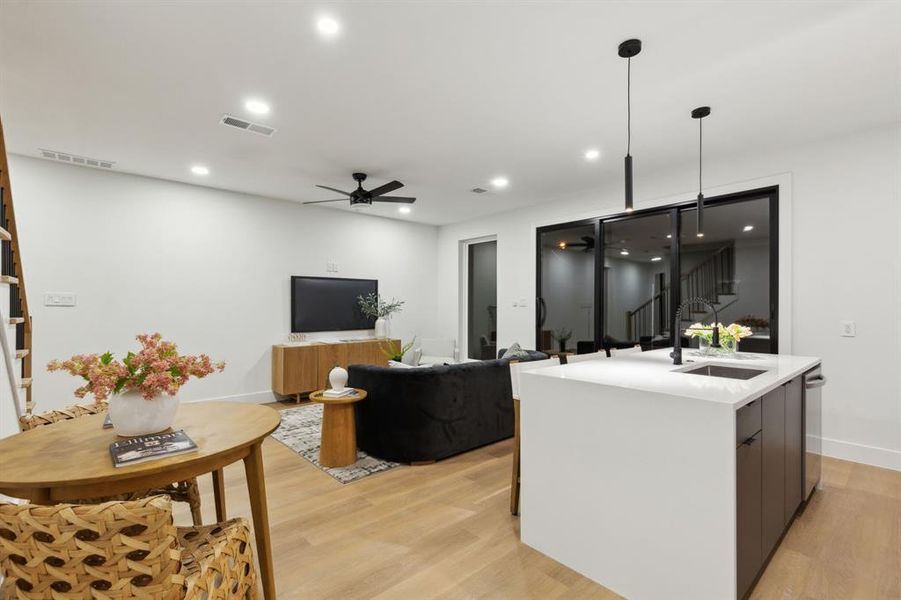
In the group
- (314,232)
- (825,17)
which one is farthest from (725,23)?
(314,232)

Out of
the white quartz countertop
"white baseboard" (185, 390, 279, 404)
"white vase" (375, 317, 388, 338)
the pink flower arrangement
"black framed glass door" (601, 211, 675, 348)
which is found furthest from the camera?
"white vase" (375, 317, 388, 338)

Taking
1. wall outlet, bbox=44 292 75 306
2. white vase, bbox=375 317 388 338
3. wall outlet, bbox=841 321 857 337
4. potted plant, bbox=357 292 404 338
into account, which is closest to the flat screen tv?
potted plant, bbox=357 292 404 338

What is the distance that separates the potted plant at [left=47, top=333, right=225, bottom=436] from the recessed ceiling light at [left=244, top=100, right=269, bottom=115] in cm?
208

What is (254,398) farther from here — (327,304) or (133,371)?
(133,371)

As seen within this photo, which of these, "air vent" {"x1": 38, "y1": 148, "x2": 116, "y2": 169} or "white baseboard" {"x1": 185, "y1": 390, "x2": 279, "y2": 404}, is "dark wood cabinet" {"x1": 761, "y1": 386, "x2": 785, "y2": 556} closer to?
"white baseboard" {"x1": 185, "y1": 390, "x2": 279, "y2": 404}

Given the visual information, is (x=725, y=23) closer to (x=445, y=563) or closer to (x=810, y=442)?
(x=810, y=442)

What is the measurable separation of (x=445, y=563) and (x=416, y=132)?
10.1ft

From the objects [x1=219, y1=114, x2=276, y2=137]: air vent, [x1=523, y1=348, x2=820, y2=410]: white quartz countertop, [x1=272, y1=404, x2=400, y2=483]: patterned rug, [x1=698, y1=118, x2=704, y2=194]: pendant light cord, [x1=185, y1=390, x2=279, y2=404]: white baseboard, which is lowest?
[x1=272, y1=404, x2=400, y2=483]: patterned rug

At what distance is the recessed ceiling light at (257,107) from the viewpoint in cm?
302

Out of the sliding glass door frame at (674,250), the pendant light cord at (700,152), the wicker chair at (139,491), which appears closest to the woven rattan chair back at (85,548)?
the wicker chair at (139,491)

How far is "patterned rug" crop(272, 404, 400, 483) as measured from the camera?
3.28m

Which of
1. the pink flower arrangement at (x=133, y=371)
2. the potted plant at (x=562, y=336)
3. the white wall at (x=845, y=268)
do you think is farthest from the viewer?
the potted plant at (x=562, y=336)

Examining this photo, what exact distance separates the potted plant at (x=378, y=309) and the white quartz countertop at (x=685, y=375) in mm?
4162

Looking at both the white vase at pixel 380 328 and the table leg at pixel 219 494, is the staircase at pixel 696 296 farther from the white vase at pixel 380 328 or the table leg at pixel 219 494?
the table leg at pixel 219 494
